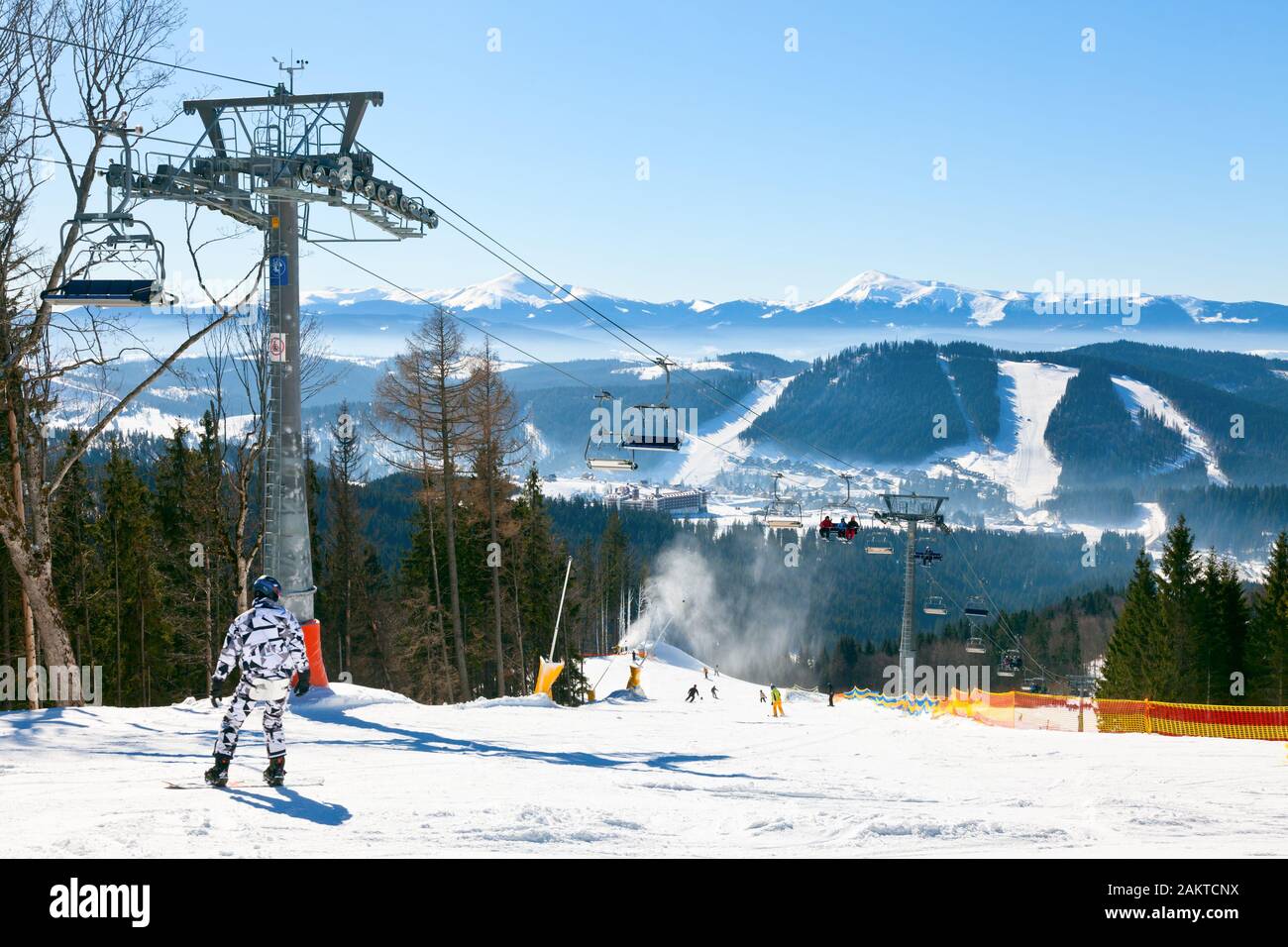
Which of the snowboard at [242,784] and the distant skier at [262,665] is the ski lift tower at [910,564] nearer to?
the snowboard at [242,784]

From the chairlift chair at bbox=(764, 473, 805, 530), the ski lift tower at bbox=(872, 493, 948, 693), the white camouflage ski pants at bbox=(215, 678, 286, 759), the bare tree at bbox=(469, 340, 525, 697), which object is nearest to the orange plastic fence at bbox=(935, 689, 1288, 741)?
the ski lift tower at bbox=(872, 493, 948, 693)

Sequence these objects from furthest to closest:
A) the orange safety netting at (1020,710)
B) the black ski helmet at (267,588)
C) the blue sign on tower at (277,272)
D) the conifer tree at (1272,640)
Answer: the conifer tree at (1272,640)
the orange safety netting at (1020,710)
the blue sign on tower at (277,272)
the black ski helmet at (267,588)

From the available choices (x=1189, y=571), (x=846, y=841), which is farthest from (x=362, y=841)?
(x=1189, y=571)

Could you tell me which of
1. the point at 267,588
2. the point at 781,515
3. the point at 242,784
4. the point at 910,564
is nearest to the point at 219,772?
the point at 242,784

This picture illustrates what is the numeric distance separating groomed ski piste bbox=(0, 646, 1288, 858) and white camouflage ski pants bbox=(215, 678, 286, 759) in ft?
1.77

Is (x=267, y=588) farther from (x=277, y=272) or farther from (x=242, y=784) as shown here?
(x=277, y=272)

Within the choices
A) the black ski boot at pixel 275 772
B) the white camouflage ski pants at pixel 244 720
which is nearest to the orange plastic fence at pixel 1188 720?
the black ski boot at pixel 275 772

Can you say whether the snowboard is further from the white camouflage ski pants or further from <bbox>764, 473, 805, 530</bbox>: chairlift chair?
<bbox>764, 473, 805, 530</bbox>: chairlift chair

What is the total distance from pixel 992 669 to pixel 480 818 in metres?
130

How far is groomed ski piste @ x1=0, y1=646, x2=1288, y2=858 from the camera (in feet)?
29.4

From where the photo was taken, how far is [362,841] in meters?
8.59

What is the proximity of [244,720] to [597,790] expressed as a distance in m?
3.78

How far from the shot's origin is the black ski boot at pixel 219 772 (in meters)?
10.7
